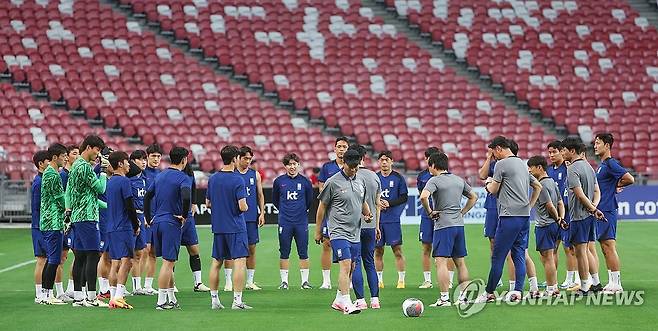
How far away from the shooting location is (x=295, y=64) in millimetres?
39219

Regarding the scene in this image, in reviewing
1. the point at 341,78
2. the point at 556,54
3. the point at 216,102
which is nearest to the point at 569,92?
the point at 556,54

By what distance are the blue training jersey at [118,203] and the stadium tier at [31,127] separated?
18.2m

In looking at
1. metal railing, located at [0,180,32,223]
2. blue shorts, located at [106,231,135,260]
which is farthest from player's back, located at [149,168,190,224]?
metal railing, located at [0,180,32,223]

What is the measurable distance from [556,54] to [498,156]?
27813 mm

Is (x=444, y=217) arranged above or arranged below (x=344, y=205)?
below

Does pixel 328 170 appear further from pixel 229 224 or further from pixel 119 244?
pixel 119 244

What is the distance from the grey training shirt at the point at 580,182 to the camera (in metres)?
14.9

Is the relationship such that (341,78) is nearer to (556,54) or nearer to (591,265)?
→ (556,54)

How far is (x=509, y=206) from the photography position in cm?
1380

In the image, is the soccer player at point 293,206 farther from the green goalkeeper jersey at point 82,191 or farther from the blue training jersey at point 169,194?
the green goalkeeper jersey at point 82,191

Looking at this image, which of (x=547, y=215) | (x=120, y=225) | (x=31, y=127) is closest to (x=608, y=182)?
(x=547, y=215)

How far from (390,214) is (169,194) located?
454cm

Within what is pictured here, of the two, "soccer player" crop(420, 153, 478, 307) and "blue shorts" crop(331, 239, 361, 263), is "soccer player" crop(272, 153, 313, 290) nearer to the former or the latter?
"soccer player" crop(420, 153, 478, 307)

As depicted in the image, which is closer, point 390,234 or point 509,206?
point 509,206
